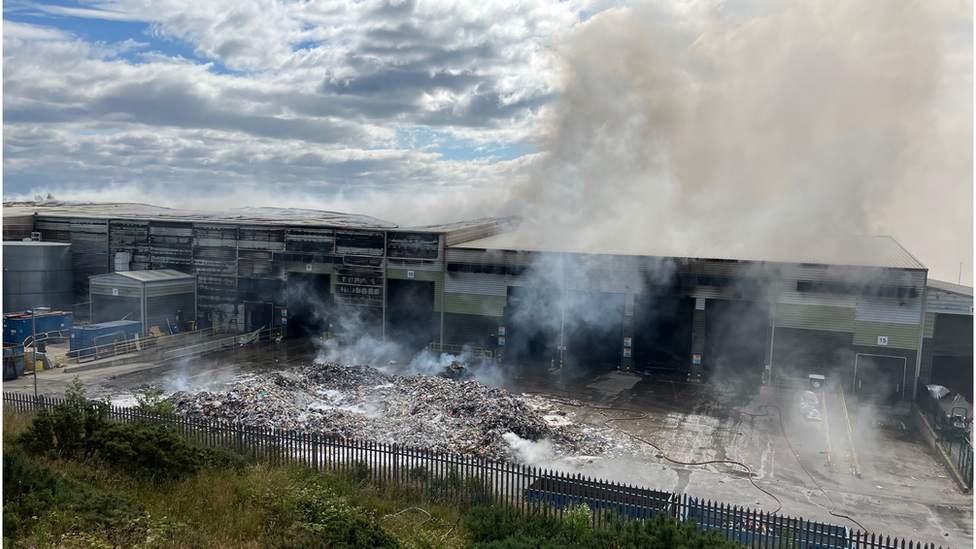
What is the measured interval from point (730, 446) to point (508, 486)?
9260 millimetres

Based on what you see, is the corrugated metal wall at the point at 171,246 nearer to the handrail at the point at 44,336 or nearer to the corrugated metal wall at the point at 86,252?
Result: the corrugated metal wall at the point at 86,252

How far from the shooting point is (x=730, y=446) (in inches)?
762

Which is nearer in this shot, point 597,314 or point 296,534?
point 296,534

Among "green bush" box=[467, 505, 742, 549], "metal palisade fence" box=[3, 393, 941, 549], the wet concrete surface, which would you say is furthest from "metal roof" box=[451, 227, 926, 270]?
"green bush" box=[467, 505, 742, 549]

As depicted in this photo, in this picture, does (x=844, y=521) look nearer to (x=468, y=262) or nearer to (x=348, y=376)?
(x=348, y=376)

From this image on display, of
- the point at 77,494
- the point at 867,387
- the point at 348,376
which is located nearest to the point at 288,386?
the point at 348,376

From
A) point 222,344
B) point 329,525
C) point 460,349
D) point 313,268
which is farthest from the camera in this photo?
point 313,268

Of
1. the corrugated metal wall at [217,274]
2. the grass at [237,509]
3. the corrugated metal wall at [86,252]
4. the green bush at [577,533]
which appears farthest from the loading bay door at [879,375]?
the corrugated metal wall at [86,252]

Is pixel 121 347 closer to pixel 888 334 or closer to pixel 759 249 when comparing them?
pixel 759 249

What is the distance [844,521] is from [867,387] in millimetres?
13470

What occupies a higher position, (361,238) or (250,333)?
(361,238)

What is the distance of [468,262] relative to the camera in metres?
31.3

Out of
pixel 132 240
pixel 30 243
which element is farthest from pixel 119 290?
pixel 30 243

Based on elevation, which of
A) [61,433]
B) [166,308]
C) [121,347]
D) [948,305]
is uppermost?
[948,305]
